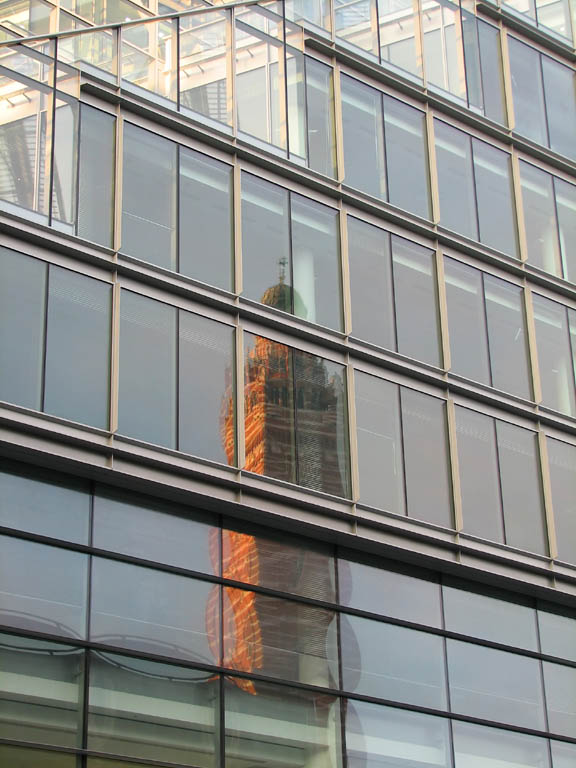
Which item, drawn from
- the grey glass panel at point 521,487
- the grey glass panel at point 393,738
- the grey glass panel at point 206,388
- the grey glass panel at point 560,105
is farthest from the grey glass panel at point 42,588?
the grey glass panel at point 560,105

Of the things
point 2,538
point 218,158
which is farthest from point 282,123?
point 2,538

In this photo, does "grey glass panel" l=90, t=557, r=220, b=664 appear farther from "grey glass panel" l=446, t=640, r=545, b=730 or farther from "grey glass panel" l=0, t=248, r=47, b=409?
"grey glass panel" l=446, t=640, r=545, b=730

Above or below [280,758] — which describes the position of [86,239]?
above

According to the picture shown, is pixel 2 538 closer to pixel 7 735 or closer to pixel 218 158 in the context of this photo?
pixel 7 735

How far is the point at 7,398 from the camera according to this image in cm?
2353

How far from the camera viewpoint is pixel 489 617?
95.0 feet

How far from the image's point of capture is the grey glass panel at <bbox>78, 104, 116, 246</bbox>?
25.9 meters

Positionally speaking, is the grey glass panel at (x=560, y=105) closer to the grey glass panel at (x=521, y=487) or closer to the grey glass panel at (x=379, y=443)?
the grey glass panel at (x=521, y=487)

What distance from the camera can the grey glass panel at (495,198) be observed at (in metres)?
32.9

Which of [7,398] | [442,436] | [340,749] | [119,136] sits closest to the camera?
[7,398]

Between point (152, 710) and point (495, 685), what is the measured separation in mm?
7880

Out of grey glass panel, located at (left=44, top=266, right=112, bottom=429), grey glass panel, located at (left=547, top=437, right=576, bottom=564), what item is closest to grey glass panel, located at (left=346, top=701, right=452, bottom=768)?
grey glass panel, located at (left=547, top=437, right=576, bottom=564)

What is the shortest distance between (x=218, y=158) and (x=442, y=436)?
7.03 metres

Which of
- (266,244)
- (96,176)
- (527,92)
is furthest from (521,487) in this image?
(96,176)
